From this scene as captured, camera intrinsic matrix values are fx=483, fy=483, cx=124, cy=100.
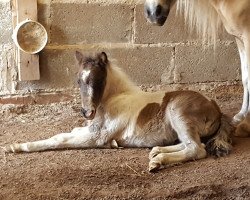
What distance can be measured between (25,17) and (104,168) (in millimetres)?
1242

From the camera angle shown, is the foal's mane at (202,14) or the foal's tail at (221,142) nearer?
the foal's tail at (221,142)

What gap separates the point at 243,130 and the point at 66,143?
2.98 ft

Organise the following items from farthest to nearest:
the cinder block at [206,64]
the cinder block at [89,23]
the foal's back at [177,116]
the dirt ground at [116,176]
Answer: the cinder block at [206,64] → the cinder block at [89,23] → the foal's back at [177,116] → the dirt ground at [116,176]

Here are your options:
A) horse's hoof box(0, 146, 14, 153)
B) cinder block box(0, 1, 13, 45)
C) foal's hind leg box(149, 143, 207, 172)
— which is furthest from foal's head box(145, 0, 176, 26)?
cinder block box(0, 1, 13, 45)

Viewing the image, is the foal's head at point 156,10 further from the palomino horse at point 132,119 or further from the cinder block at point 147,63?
the cinder block at point 147,63

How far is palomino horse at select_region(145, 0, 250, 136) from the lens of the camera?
224cm

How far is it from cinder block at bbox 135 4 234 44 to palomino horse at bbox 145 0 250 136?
0.15m

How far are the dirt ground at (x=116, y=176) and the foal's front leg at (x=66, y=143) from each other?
1.1 inches

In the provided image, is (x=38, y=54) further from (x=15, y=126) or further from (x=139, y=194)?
(x=139, y=194)

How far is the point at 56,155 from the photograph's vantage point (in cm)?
215

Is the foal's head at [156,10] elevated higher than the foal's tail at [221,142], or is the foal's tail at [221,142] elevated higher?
the foal's head at [156,10]

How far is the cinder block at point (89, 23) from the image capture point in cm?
293

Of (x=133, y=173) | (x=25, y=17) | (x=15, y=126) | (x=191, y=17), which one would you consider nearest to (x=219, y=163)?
(x=133, y=173)

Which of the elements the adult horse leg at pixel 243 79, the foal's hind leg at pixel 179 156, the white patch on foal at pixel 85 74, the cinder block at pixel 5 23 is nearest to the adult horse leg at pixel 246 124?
the adult horse leg at pixel 243 79
